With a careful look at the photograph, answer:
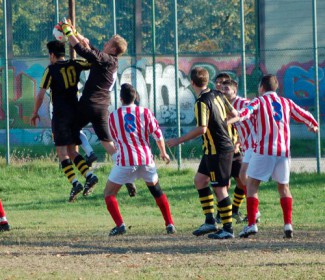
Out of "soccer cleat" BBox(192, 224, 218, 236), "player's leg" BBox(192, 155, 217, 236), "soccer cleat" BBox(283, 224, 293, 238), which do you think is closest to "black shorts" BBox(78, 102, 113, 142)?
"player's leg" BBox(192, 155, 217, 236)

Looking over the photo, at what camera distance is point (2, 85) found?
24469 mm

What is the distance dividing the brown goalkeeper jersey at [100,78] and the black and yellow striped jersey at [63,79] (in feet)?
0.57

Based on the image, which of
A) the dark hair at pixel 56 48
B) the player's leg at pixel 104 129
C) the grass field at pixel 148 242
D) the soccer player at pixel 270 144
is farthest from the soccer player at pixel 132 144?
the dark hair at pixel 56 48

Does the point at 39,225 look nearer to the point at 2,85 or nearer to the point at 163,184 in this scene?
the point at 163,184

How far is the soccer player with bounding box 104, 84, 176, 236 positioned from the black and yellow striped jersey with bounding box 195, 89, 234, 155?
2.21 ft

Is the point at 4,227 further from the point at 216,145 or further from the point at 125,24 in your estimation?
the point at 125,24

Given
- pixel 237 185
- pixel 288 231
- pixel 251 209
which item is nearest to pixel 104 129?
pixel 237 185

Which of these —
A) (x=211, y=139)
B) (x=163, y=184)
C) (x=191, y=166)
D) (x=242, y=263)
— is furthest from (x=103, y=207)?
(x=242, y=263)

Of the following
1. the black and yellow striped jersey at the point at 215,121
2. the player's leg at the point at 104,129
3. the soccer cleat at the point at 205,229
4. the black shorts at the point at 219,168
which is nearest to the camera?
the black and yellow striped jersey at the point at 215,121

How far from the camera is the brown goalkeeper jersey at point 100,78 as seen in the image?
14.0 meters

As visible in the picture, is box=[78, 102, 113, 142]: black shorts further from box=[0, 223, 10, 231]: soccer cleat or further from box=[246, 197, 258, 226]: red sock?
box=[246, 197, 258, 226]: red sock

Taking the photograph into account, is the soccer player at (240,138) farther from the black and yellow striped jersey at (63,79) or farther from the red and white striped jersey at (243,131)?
the black and yellow striped jersey at (63,79)

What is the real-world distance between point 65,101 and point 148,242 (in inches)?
122

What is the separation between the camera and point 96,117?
1457 cm
